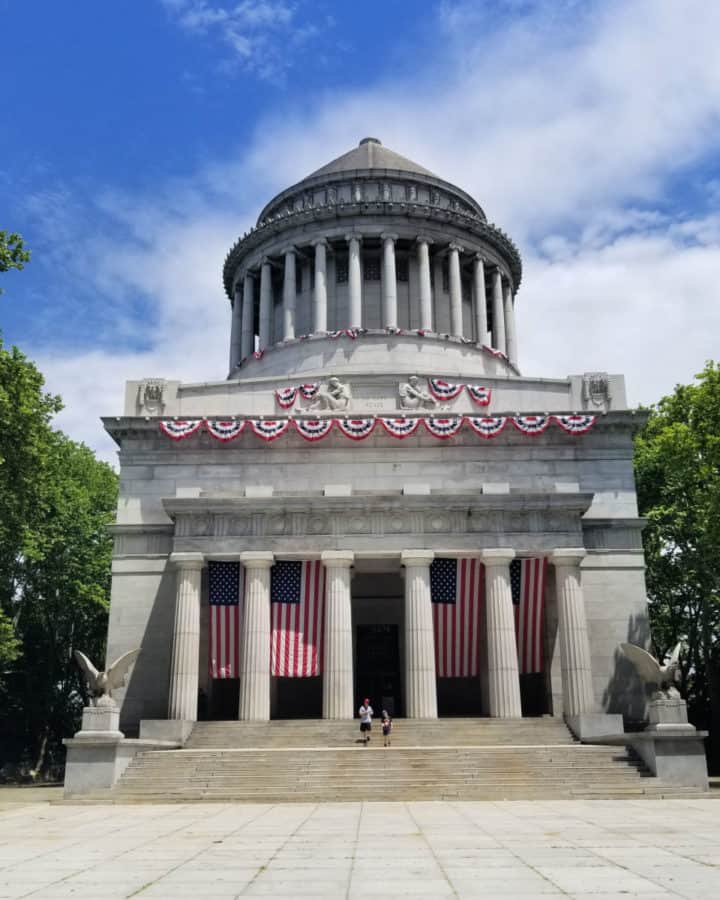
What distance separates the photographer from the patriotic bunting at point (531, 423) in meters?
40.6

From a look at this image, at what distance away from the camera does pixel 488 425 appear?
4034 cm

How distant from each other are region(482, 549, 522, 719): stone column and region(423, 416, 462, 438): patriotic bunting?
6732 millimetres

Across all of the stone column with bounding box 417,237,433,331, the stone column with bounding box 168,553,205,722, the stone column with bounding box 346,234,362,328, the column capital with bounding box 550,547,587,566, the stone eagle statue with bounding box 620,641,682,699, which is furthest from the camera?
the stone column with bounding box 417,237,433,331

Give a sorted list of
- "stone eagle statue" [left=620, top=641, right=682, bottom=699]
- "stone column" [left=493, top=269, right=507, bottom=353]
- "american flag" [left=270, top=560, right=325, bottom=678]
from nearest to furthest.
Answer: "stone eagle statue" [left=620, top=641, right=682, bottom=699] → "american flag" [left=270, top=560, right=325, bottom=678] → "stone column" [left=493, top=269, right=507, bottom=353]

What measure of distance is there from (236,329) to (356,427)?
70.8ft

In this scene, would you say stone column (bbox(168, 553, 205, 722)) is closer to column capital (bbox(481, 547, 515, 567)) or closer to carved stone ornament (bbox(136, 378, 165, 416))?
carved stone ornament (bbox(136, 378, 165, 416))

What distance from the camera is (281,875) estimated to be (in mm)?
11367

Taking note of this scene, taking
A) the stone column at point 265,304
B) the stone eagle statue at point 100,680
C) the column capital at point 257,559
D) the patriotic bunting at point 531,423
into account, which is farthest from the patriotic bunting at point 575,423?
the stone eagle statue at point 100,680

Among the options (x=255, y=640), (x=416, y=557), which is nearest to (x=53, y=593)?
(x=255, y=640)

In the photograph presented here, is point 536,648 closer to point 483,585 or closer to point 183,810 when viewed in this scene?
point 483,585

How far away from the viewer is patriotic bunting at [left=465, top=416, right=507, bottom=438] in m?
40.3

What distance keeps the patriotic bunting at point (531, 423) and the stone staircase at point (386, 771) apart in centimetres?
1447

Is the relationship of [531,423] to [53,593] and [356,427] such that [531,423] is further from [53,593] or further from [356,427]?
[53,593]

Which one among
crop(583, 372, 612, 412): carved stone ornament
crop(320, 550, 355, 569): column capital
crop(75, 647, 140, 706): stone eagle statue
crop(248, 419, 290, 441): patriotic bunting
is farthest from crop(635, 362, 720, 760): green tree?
crop(75, 647, 140, 706): stone eagle statue
